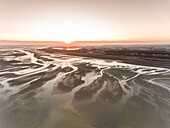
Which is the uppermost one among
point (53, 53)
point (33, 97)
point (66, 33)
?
point (66, 33)

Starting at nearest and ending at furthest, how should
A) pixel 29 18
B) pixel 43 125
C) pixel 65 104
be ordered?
pixel 43 125, pixel 65 104, pixel 29 18

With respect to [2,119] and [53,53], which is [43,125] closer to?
[2,119]

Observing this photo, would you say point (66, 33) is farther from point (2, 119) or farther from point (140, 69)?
point (2, 119)

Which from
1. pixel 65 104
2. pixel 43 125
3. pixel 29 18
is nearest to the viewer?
pixel 43 125

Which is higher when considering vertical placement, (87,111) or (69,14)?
(69,14)

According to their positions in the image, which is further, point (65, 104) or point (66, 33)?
point (66, 33)

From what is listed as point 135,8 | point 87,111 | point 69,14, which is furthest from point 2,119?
point 135,8
